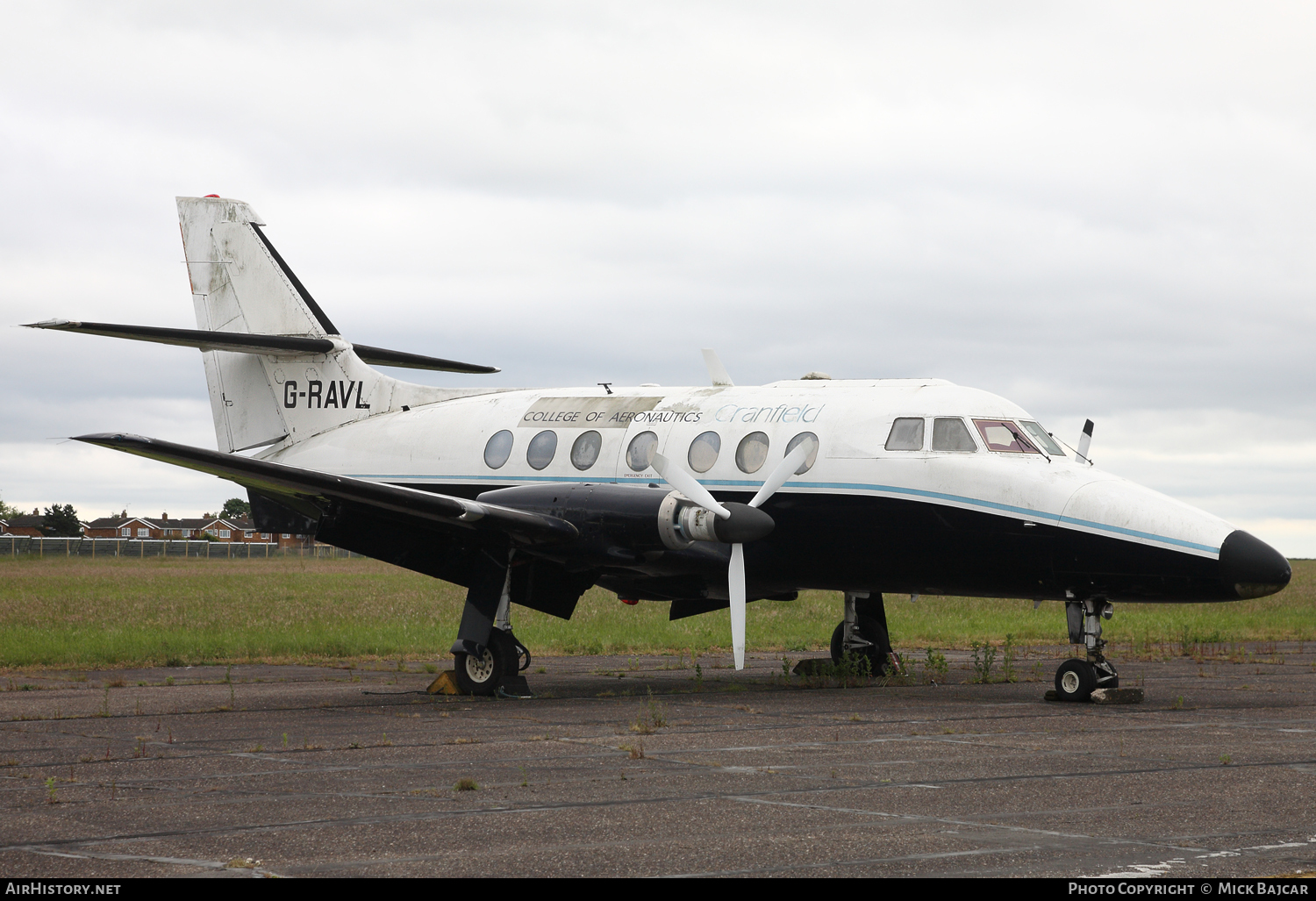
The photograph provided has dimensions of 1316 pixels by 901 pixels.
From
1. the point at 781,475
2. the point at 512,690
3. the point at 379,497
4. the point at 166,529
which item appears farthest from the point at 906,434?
the point at 166,529

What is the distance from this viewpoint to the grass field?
24375 mm

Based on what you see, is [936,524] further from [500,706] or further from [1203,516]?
[500,706]

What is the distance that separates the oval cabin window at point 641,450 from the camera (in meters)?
17.3

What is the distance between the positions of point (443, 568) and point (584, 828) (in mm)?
9607

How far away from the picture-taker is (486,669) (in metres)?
16.4

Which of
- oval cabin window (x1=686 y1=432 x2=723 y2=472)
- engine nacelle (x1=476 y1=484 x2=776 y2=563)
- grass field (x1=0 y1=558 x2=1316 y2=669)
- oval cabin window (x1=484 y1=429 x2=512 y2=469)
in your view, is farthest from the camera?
grass field (x1=0 y1=558 x2=1316 y2=669)

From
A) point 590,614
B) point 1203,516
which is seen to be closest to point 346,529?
point 1203,516

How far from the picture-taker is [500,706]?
1520 centimetres

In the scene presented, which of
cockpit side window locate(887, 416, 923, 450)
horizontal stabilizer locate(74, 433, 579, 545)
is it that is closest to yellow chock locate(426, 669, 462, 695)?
horizontal stabilizer locate(74, 433, 579, 545)

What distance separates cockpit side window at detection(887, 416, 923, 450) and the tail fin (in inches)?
286

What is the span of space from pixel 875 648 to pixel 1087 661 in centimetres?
402

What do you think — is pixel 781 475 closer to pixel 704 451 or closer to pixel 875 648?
pixel 704 451

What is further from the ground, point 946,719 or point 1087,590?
point 1087,590

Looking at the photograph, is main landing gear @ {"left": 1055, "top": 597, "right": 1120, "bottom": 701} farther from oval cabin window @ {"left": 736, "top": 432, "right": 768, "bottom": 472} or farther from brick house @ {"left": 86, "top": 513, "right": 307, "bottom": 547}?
brick house @ {"left": 86, "top": 513, "right": 307, "bottom": 547}
